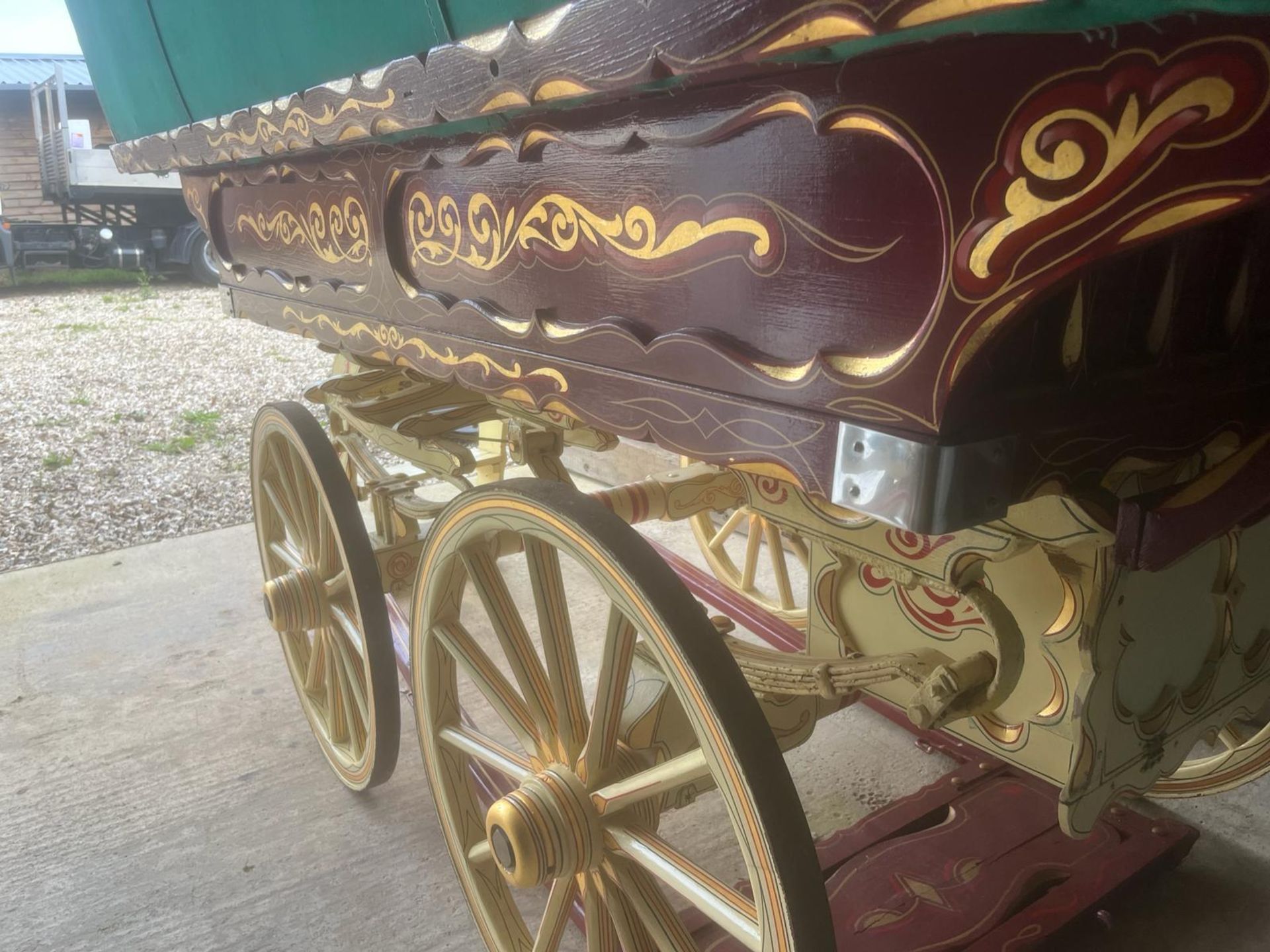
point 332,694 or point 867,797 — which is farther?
point 332,694

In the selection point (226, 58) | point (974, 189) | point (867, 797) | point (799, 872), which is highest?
point (226, 58)

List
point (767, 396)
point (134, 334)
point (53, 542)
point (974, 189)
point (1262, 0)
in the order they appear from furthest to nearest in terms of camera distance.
Result: point (134, 334) < point (53, 542) < point (767, 396) < point (974, 189) < point (1262, 0)

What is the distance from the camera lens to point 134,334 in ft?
16.9

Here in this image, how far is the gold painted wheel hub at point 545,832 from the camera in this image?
98cm

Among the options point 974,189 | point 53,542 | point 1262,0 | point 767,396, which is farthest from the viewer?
point 53,542

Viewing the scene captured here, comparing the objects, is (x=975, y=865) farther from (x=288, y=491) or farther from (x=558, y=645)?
(x=288, y=491)

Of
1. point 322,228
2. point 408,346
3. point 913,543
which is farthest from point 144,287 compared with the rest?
point 913,543

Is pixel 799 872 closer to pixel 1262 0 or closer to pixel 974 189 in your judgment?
pixel 974 189

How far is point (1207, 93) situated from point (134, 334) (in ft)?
18.5

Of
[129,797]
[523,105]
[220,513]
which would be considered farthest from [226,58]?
[220,513]

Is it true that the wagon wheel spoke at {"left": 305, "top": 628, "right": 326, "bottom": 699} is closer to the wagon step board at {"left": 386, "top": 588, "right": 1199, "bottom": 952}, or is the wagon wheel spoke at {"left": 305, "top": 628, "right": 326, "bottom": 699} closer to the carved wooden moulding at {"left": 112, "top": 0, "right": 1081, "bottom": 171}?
the wagon step board at {"left": 386, "top": 588, "right": 1199, "bottom": 952}

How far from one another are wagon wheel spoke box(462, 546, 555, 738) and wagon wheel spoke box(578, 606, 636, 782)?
9 cm

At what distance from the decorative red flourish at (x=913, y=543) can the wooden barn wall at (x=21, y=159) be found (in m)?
7.87

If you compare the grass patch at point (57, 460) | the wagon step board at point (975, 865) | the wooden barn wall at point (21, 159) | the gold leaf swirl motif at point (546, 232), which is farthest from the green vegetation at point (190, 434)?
the wooden barn wall at point (21, 159)
